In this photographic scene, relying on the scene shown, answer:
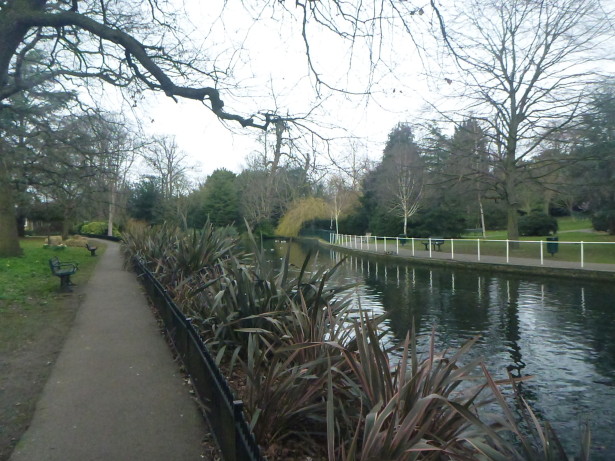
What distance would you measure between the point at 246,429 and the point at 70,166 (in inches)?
661

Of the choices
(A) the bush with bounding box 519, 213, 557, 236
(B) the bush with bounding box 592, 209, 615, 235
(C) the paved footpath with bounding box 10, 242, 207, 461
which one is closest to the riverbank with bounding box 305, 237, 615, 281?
(B) the bush with bounding box 592, 209, 615, 235

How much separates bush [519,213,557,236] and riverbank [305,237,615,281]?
13772mm

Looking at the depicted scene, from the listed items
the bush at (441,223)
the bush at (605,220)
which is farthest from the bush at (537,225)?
the bush at (605,220)

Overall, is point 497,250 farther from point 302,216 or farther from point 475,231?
point 475,231

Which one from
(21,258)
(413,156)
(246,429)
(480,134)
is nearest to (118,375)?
(246,429)

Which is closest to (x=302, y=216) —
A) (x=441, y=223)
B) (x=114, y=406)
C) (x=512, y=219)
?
(x=441, y=223)

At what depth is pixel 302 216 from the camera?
50.6 meters

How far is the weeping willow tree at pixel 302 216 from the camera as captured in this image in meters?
44.8

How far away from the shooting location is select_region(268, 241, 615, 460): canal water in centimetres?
641

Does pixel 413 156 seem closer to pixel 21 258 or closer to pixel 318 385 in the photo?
pixel 21 258

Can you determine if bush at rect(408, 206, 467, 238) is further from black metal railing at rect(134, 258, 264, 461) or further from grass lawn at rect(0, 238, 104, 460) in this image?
black metal railing at rect(134, 258, 264, 461)

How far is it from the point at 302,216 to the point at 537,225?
19.8 meters

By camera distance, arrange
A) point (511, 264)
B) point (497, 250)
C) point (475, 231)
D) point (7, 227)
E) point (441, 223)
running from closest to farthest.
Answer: point (511, 264) < point (7, 227) < point (497, 250) < point (441, 223) < point (475, 231)

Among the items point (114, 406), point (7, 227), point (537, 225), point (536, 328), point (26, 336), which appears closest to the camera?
point (114, 406)
